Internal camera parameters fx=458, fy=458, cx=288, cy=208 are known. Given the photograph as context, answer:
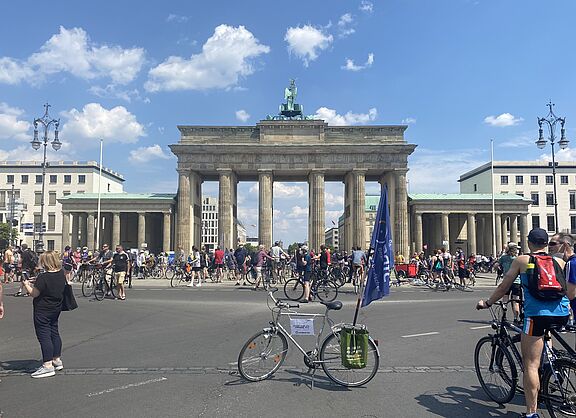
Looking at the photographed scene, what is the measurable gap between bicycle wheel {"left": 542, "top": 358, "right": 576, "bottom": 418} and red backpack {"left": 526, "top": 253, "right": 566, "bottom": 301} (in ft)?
2.25

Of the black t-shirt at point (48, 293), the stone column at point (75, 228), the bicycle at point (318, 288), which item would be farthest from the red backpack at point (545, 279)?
the stone column at point (75, 228)

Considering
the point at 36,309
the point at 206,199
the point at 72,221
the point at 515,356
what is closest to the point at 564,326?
the point at 515,356

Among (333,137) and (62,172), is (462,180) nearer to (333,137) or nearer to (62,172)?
(333,137)

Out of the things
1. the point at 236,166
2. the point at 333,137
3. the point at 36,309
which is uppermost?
the point at 333,137

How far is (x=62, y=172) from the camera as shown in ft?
308

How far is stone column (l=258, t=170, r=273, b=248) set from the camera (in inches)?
2192

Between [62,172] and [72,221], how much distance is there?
36.6 m

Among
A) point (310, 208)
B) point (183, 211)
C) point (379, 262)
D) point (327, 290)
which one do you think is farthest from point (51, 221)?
point (379, 262)

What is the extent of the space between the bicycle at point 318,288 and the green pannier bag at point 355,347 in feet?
34.7

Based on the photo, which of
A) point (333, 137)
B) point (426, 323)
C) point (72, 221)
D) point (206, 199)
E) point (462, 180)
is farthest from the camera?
point (206, 199)

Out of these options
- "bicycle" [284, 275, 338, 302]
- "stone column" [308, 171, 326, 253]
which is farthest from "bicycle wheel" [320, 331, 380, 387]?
"stone column" [308, 171, 326, 253]

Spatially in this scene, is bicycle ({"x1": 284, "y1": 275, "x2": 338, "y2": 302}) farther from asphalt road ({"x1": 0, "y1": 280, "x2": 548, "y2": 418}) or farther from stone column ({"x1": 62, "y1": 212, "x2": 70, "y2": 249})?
stone column ({"x1": 62, "y1": 212, "x2": 70, "y2": 249})

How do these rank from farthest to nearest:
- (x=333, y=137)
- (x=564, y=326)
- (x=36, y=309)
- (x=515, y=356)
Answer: (x=333, y=137) → (x=36, y=309) → (x=515, y=356) → (x=564, y=326)

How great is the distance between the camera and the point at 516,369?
5574mm
